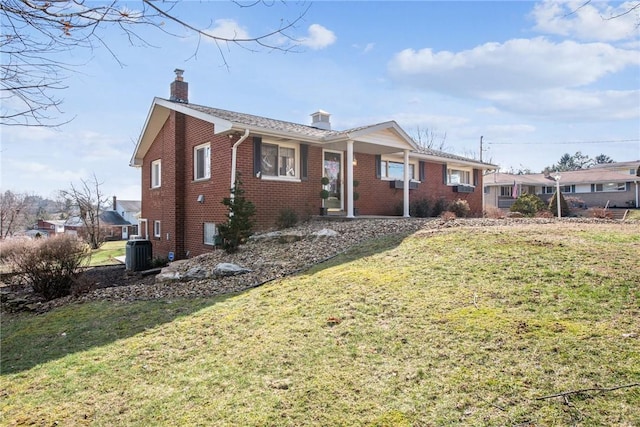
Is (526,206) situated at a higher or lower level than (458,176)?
lower

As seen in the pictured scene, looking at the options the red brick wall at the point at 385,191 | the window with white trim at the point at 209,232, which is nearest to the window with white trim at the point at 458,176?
the red brick wall at the point at 385,191

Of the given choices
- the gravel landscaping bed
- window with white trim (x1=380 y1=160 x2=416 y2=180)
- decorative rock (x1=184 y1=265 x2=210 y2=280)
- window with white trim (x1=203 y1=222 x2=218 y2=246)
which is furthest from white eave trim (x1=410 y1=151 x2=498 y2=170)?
decorative rock (x1=184 y1=265 x2=210 y2=280)

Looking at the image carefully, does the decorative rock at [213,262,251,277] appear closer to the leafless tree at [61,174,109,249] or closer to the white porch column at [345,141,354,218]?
the white porch column at [345,141,354,218]

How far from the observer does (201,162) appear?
1382 centimetres

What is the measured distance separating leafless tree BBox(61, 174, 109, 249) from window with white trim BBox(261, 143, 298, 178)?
71.9ft

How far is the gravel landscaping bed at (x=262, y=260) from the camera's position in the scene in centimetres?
720

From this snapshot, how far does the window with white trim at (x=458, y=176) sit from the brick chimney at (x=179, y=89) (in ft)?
42.3

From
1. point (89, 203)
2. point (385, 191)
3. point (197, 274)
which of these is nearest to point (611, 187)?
point (385, 191)

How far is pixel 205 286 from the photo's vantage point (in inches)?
289

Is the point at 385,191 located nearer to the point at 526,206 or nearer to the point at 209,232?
the point at 209,232

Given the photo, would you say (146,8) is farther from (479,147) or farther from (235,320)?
(479,147)

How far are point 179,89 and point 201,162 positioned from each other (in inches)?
134

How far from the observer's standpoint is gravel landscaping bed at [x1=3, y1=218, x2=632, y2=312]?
720 centimetres

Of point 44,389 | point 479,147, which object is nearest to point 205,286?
point 44,389
